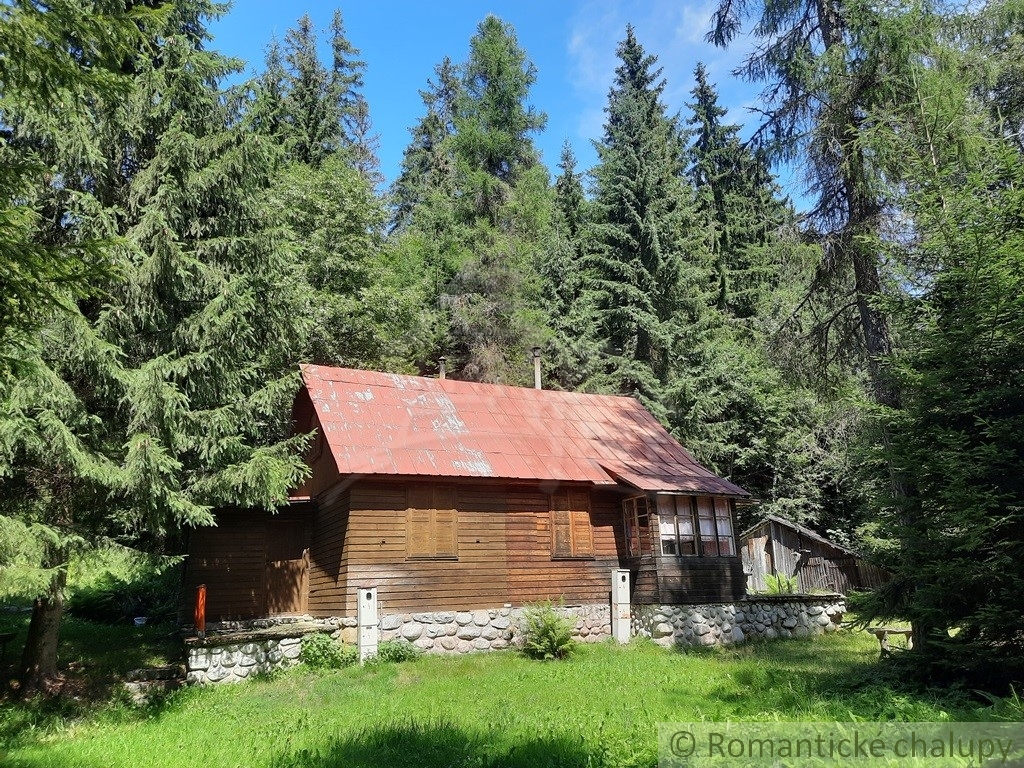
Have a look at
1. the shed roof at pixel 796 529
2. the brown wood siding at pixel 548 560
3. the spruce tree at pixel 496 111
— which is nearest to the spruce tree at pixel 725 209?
the spruce tree at pixel 496 111

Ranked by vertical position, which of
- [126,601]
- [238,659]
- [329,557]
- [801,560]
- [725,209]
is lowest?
[238,659]

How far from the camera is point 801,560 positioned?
2336 centimetres

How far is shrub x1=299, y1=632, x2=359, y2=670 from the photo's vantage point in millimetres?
12977

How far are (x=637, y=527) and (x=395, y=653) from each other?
6663 mm

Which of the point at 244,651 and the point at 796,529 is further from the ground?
the point at 796,529

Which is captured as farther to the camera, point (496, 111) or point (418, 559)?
point (496, 111)

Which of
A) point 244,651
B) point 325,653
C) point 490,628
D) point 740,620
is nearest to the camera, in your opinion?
point 244,651

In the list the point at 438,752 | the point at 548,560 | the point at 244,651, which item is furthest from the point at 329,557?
the point at 438,752

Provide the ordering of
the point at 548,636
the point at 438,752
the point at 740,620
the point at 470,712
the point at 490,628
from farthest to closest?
the point at 740,620 → the point at 490,628 → the point at 548,636 → the point at 470,712 → the point at 438,752

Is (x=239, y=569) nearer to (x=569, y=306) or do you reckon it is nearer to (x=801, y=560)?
(x=569, y=306)

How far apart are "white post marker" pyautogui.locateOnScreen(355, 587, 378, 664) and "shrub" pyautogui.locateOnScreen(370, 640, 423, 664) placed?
0.44 feet

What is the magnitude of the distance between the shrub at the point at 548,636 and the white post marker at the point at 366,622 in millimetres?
3104

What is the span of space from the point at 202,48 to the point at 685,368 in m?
20.1

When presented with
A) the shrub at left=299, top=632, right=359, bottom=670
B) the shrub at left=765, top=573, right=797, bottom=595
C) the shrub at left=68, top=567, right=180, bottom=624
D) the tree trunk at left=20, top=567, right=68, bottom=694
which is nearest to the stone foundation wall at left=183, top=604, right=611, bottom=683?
the shrub at left=299, top=632, right=359, bottom=670
